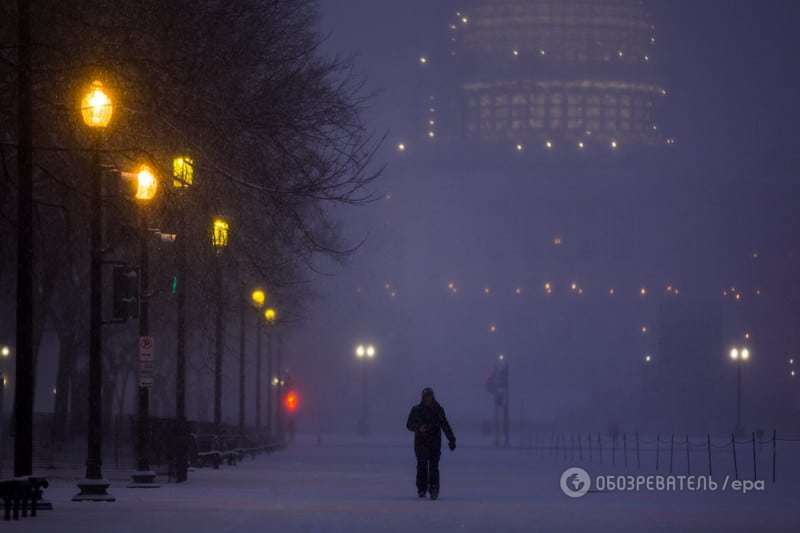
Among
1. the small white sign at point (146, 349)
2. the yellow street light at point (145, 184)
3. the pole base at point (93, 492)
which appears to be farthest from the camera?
the small white sign at point (146, 349)

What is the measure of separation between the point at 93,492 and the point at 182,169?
4.68 meters

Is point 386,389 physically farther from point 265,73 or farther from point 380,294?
point 265,73

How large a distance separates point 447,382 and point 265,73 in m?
117

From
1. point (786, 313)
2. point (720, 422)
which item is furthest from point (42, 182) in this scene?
point (786, 313)

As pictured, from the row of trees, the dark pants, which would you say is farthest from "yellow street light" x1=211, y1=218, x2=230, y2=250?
the dark pants

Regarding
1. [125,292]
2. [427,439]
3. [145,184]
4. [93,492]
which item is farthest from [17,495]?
[427,439]

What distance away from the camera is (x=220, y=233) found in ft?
105

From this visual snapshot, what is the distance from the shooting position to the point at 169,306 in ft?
163

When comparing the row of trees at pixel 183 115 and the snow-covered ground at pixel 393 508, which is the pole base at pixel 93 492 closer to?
the snow-covered ground at pixel 393 508

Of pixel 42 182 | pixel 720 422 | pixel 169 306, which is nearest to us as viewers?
pixel 42 182

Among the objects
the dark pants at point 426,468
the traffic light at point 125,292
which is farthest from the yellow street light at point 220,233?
the dark pants at point 426,468

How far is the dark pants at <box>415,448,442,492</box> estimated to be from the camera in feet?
91.1

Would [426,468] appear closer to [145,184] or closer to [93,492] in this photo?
[93,492]

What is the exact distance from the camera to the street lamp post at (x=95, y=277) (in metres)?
23.2
